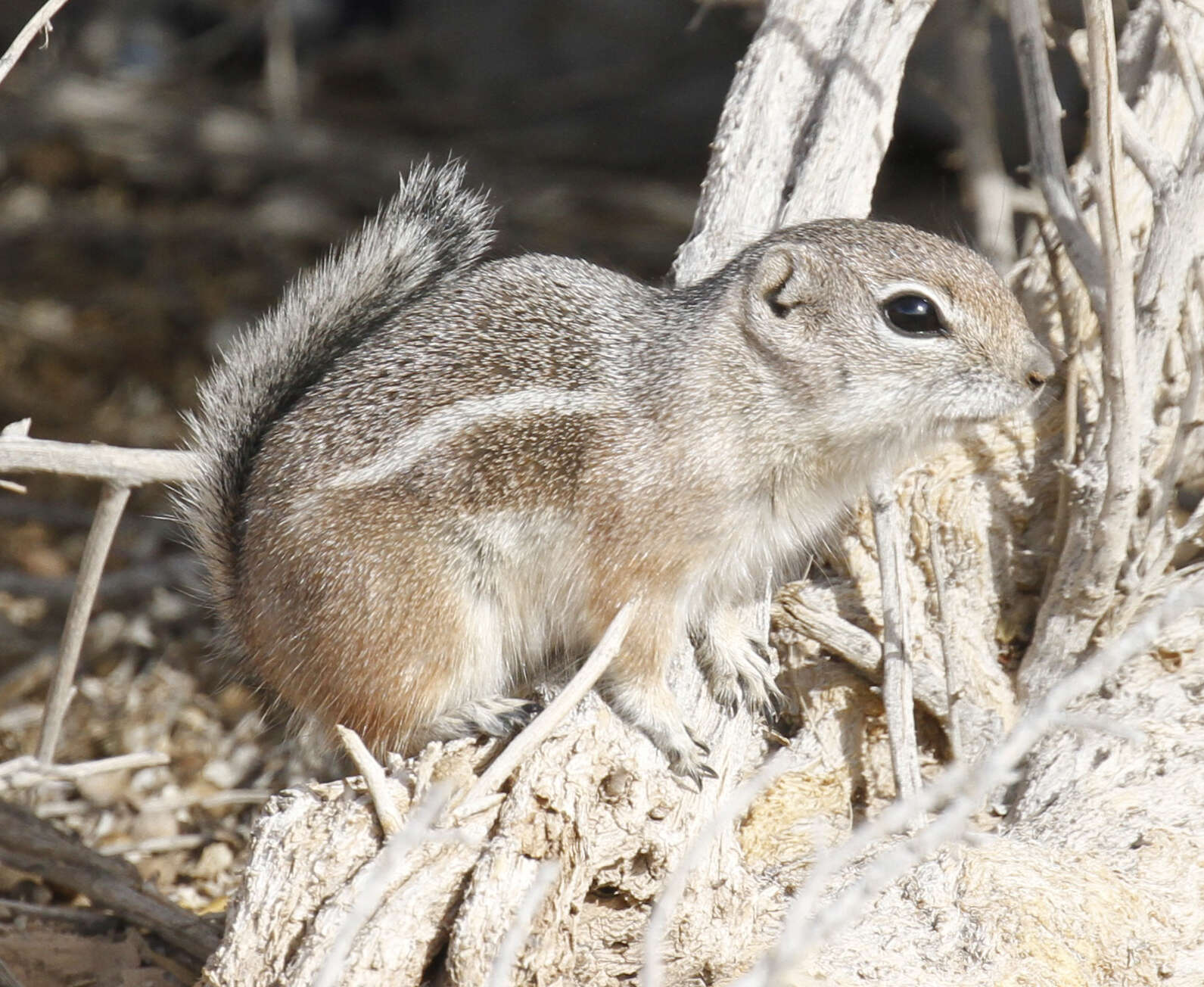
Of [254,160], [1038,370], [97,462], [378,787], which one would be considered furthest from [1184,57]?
[254,160]

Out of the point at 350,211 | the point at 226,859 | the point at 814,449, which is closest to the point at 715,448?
the point at 814,449

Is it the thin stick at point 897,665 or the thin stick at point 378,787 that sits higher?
the thin stick at point 897,665

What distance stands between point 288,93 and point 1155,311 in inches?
194

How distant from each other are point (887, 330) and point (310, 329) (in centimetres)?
136

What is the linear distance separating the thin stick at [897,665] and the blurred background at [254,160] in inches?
103

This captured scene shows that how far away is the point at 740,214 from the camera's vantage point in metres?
3.40

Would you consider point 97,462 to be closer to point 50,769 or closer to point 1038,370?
point 50,769

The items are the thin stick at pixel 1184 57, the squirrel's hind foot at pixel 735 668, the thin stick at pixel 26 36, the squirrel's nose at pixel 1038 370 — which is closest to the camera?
the thin stick at pixel 26 36

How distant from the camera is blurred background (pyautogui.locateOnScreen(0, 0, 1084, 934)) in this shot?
19.2 feet

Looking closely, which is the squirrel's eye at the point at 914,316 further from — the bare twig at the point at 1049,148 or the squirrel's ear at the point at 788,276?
the bare twig at the point at 1049,148

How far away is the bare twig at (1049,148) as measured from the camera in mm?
3004

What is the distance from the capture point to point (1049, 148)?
308 centimetres

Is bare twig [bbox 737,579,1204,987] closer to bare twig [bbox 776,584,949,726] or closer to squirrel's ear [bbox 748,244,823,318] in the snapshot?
bare twig [bbox 776,584,949,726]

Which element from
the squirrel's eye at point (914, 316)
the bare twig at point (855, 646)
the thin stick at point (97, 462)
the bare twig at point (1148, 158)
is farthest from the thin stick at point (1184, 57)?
the thin stick at point (97, 462)
